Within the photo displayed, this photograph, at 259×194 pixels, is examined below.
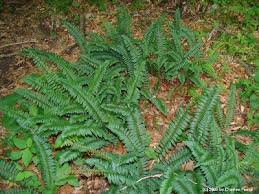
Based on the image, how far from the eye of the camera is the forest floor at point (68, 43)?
19.2 ft

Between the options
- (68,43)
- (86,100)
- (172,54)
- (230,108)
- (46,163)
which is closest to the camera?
(46,163)

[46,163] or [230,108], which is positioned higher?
[230,108]

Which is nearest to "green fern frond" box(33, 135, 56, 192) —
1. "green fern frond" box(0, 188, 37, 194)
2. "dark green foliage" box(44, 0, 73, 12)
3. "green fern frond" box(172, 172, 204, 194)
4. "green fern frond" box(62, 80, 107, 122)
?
"green fern frond" box(0, 188, 37, 194)

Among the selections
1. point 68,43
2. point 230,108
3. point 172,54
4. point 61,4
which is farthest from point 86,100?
→ point 61,4

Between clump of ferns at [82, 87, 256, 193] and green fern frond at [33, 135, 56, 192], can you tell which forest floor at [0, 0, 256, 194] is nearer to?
clump of ferns at [82, 87, 256, 193]

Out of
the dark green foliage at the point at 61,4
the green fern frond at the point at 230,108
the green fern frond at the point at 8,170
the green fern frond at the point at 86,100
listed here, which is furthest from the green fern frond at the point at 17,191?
the dark green foliage at the point at 61,4

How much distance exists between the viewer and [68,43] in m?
7.12

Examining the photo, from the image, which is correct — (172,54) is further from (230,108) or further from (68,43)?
(68,43)

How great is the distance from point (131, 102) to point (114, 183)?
121 cm

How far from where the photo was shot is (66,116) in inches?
224

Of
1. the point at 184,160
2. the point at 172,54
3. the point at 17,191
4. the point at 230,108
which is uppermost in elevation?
the point at 172,54

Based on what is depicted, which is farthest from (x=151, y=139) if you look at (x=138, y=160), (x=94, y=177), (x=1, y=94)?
(x=1, y=94)

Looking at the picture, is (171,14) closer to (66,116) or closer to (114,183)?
(66,116)

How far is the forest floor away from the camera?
19.2 ft
